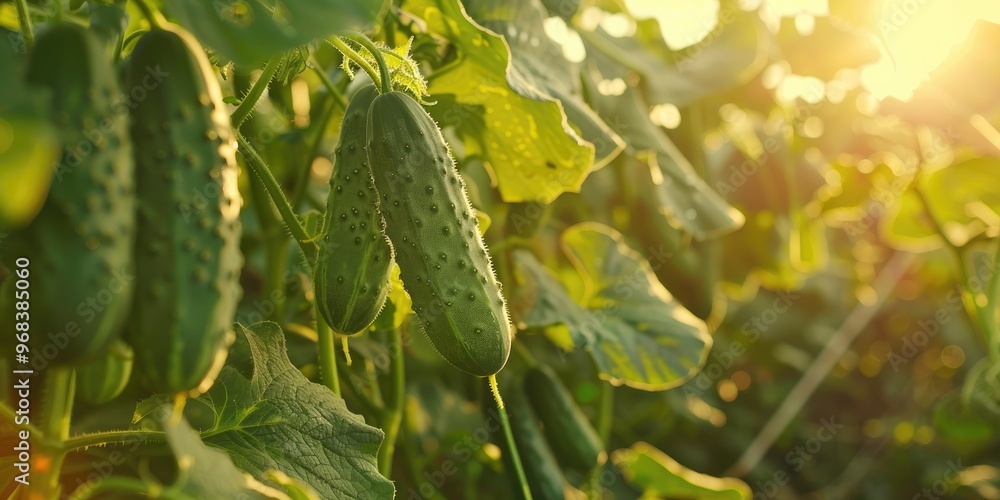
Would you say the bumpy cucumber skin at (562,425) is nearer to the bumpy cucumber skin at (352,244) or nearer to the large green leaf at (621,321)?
the large green leaf at (621,321)

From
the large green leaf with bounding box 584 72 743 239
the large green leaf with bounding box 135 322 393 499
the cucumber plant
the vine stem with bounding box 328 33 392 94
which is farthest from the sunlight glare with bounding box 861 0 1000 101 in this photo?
the large green leaf with bounding box 135 322 393 499

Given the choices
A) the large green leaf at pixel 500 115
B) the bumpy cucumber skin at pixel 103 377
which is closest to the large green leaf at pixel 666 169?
the large green leaf at pixel 500 115

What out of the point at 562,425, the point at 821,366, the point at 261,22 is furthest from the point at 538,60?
the point at 821,366

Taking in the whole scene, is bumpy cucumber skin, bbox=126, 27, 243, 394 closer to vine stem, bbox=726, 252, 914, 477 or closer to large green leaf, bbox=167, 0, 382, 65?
large green leaf, bbox=167, 0, 382, 65

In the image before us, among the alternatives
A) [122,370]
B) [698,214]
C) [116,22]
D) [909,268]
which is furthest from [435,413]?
[909,268]

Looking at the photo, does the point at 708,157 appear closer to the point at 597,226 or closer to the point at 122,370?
the point at 597,226
